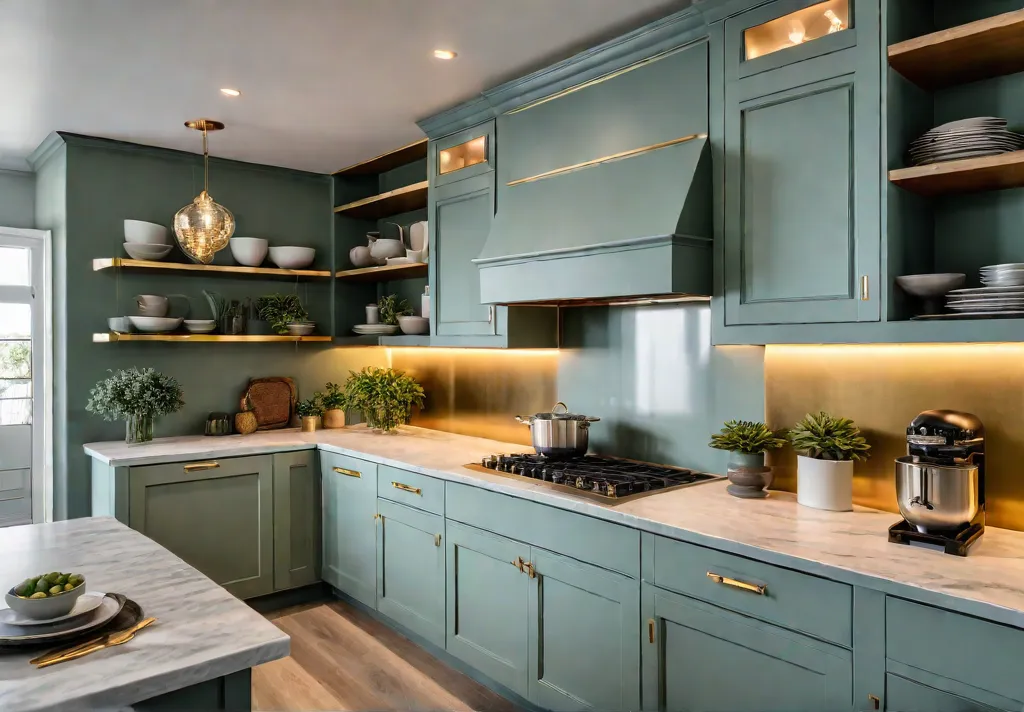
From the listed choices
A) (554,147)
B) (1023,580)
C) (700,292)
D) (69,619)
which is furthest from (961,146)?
(69,619)

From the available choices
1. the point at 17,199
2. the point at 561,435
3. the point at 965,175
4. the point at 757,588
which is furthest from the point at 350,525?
the point at 965,175

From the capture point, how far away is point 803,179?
2.20 meters

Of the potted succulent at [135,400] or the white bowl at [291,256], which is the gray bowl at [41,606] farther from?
the white bowl at [291,256]

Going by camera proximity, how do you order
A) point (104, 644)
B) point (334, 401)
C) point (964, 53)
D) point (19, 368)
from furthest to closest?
point (334, 401) → point (19, 368) → point (964, 53) → point (104, 644)

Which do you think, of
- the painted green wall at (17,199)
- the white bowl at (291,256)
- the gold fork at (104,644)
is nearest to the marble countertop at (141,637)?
the gold fork at (104,644)

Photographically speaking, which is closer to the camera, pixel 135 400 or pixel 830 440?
pixel 830 440

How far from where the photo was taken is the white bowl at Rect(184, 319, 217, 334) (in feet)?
13.4

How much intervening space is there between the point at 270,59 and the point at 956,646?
298 cm

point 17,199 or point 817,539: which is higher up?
point 17,199

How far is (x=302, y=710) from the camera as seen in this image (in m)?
2.82

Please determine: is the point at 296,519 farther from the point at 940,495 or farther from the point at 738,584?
the point at 940,495

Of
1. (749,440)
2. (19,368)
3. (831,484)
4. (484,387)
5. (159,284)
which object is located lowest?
(831,484)

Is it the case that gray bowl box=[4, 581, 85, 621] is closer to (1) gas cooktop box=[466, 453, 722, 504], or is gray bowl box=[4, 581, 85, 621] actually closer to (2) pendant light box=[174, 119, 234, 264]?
(1) gas cooktop box=[466, 453, 722, 504]

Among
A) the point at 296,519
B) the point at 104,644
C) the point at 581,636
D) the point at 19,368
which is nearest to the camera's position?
the point at 104,644
